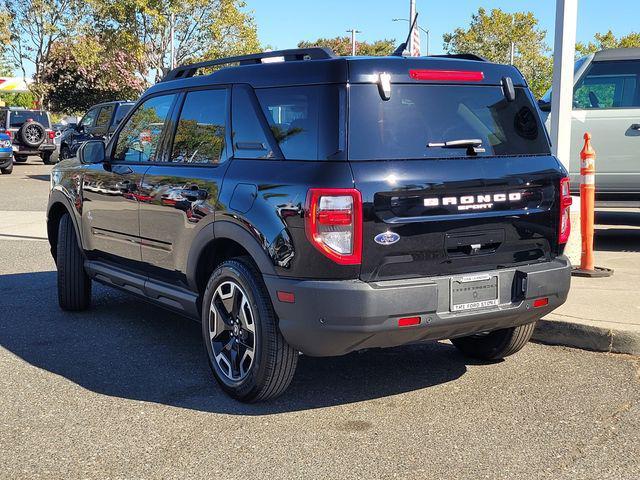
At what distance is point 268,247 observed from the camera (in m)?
4.07

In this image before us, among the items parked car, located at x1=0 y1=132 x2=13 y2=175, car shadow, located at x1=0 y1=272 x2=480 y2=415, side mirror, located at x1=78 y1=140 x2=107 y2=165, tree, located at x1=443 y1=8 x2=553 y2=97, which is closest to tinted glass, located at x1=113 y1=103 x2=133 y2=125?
parked car, located at x1=0 y1=132 x2=13 y2=175

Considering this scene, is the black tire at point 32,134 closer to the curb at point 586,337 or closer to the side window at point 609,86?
the side window at point 609,86

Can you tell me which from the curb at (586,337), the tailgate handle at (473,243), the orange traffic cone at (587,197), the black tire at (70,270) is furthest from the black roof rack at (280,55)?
the orange traffic cone at (587,197)

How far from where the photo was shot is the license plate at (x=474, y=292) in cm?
404

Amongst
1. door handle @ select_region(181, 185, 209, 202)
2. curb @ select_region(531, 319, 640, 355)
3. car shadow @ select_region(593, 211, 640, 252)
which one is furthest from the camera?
car shadow @ select_region(593, 211, 640, 252)

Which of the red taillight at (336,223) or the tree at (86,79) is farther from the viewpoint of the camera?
the tree at (86,79)

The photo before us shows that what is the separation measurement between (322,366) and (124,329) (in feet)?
6.01

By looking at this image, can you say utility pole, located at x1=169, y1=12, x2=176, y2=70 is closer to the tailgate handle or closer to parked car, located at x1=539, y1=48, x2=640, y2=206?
parked car, located at x1=539, y1=48, x2=640, y2=206

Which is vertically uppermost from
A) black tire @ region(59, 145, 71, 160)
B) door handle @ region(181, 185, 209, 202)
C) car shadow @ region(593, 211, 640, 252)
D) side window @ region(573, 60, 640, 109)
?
side window @ region(573, 60, 640, 109)

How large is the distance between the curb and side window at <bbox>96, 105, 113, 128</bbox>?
17.0m

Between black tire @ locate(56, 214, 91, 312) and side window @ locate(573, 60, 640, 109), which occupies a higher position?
side window @ locate(573, 60, 640, 109)

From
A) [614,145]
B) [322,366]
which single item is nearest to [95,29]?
[614,145]

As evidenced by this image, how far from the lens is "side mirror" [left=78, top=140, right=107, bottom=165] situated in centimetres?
603

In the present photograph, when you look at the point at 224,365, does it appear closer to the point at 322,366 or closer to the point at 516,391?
the point at 322,366
